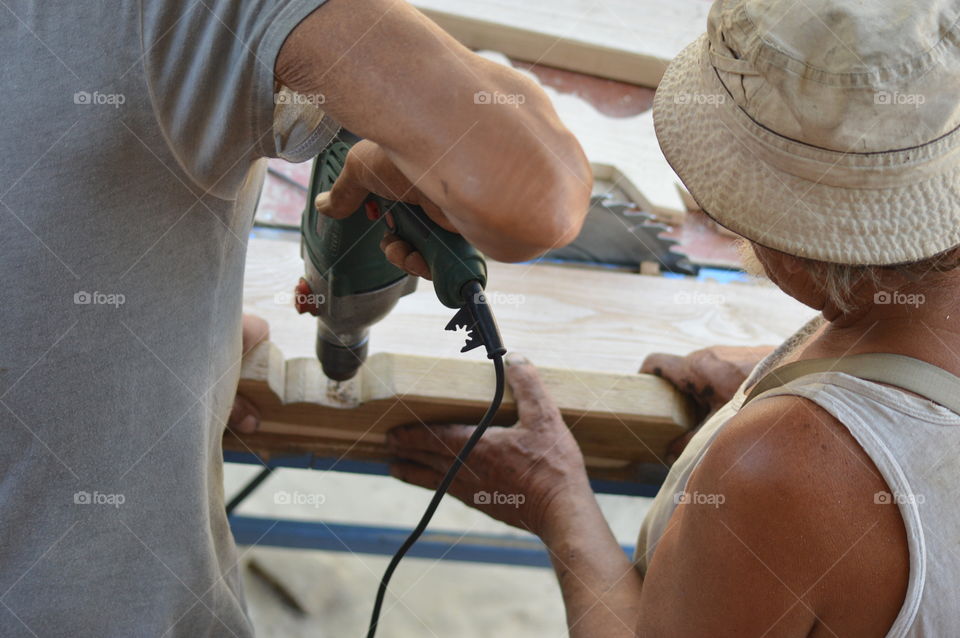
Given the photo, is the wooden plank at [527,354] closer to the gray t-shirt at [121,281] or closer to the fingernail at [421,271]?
the fingernail at [421,271]

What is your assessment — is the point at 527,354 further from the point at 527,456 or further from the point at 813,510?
the point at 813,510

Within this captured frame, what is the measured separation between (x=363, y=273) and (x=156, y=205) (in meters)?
0.48

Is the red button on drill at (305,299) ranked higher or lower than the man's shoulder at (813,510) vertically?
lower

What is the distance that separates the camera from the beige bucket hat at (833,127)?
0.79 m

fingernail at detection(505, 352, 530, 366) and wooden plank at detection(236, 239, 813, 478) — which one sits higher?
fingernail at detection(505, 352, 530, 366)

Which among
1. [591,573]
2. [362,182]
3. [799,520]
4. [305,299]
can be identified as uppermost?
[362,182]

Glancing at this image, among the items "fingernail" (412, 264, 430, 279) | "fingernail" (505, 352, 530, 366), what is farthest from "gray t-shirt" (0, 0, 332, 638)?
"fingernail" (505, 352, 530, 366)

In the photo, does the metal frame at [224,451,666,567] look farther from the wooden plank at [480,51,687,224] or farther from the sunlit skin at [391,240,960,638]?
the sunlit skin at [391,240,960,638]

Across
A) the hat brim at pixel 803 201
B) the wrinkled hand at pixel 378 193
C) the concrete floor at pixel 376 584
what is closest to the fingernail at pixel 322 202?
the wrinkled hand at pixel 378 193

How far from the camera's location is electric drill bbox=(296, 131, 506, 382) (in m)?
1.11

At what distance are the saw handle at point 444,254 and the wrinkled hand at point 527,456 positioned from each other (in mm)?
343

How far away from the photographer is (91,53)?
74 cm

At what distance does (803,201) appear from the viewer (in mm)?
859

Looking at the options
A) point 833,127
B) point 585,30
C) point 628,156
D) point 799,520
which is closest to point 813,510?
point 799,520
